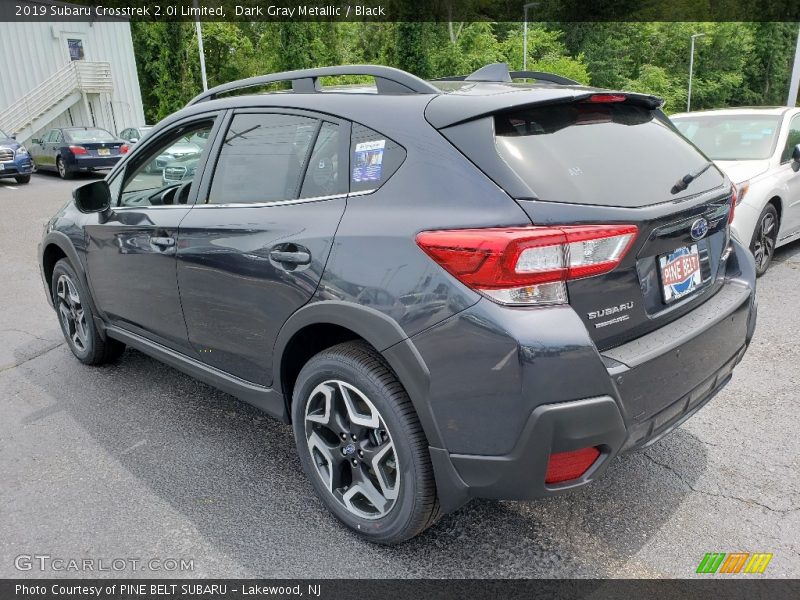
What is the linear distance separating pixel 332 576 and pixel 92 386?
2.51m

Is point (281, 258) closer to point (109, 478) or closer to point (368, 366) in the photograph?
Result: point (368, 366)

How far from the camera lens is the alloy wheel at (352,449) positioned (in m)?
2.40

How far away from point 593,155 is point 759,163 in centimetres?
466

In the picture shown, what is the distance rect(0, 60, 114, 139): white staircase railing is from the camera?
2572 centimetres

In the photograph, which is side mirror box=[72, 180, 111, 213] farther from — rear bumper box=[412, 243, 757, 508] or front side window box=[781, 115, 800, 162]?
front side window box=[781, 115, 800, 162]

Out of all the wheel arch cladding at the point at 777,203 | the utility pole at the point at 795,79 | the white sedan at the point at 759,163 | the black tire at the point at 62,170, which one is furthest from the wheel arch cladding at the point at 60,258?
the utility pole at the point at 795,79

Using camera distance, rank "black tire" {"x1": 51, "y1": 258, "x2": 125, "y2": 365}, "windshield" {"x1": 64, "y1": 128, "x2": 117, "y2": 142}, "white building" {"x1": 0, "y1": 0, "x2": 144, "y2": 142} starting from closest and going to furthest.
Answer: "black tire" {"x1": 51, "y1": 258, "x2": 125, "y2": 365} → "windshield" {"x1": 64, "y1": 128, "x2": 117, "y2": 142} → "white building" {"x1": 0, "y1": 0, "x2": 144, "y2": 142}

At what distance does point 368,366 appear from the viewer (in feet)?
7.59

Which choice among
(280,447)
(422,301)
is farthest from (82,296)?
(422,301)

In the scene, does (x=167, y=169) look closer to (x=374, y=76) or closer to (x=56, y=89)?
(x=374, y=76)

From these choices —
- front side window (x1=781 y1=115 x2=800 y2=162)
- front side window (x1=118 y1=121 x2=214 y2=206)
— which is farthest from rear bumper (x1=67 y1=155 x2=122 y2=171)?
front side window (x1=781 y1=115 x2=800 y2=162)

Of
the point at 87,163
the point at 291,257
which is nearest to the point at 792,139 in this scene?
the point at 291,257

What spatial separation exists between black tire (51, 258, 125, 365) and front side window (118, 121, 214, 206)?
2.76 ft

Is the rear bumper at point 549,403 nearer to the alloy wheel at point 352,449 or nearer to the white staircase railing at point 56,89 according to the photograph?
the alloy wheel at point 352,449
